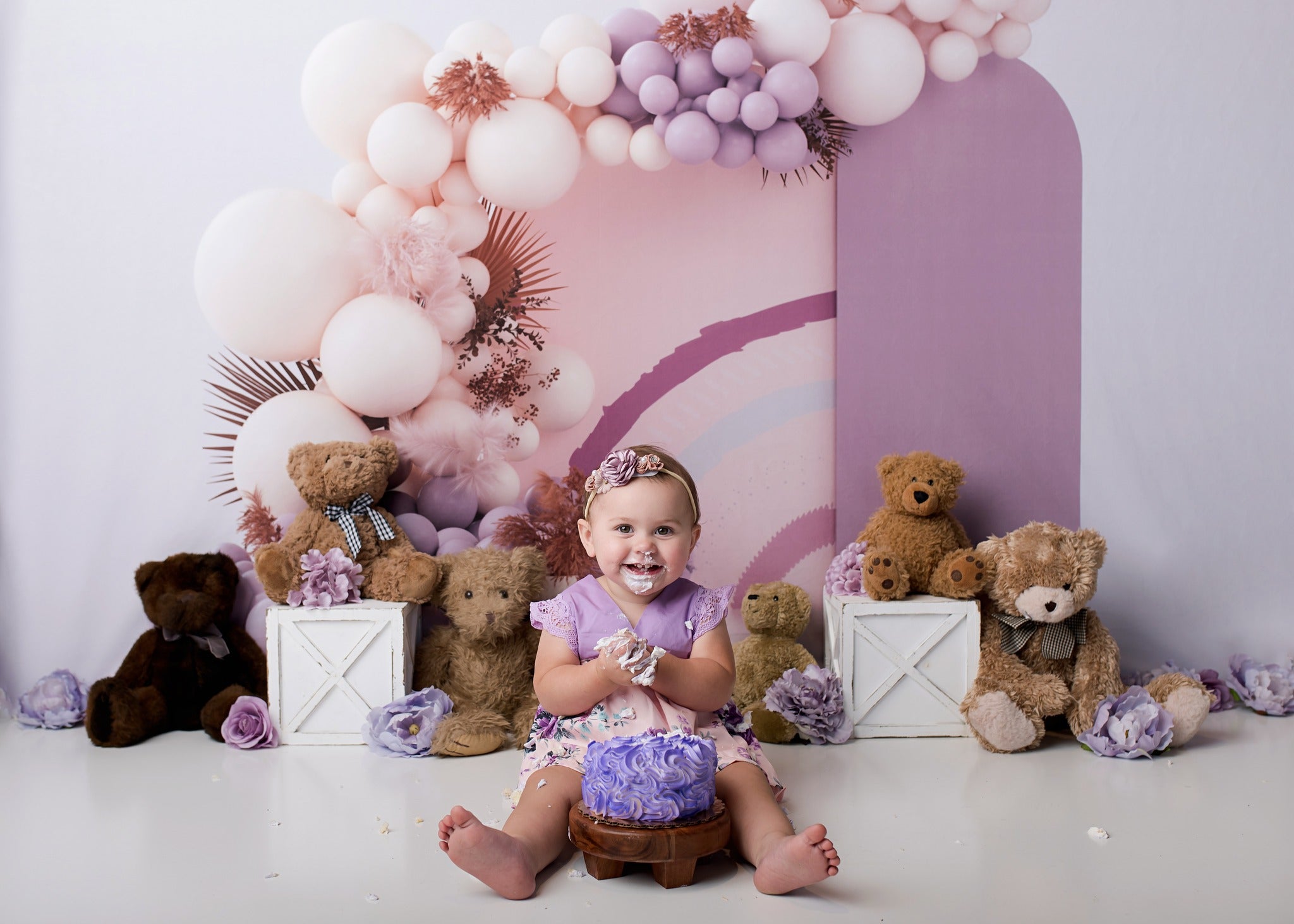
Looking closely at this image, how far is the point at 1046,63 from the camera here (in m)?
2.64

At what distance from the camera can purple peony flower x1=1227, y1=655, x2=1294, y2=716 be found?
8.16 ft

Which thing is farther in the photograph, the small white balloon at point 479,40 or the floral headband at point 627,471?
the small white balloon at point 479,40

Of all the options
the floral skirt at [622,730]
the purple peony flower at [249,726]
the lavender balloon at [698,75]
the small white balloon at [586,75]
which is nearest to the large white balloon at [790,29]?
the lavender balloon at [698,75]

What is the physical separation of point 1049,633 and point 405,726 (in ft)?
4.77

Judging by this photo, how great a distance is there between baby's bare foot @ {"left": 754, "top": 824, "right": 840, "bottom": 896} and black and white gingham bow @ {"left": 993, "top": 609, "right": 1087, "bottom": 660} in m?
1.11

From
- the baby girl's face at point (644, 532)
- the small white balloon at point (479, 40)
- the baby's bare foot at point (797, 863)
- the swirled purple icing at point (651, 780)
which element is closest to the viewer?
the baby's bare foot at point (797, 863)

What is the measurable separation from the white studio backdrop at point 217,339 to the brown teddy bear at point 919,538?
494mm

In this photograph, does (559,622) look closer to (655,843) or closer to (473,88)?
(655,843)

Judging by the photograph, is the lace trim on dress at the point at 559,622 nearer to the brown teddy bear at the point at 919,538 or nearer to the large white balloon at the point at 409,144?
the brown teddy bear at the point at 919,538

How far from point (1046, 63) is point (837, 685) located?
1661 millimetres

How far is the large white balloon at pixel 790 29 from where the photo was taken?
2354 mm

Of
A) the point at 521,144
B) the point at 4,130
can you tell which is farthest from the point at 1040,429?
the point at 4,130

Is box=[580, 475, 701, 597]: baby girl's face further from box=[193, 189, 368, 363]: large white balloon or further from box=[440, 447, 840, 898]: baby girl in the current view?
box=[193, 189, 368, 363]: large white balloon

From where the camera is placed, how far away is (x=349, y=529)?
231 cm
